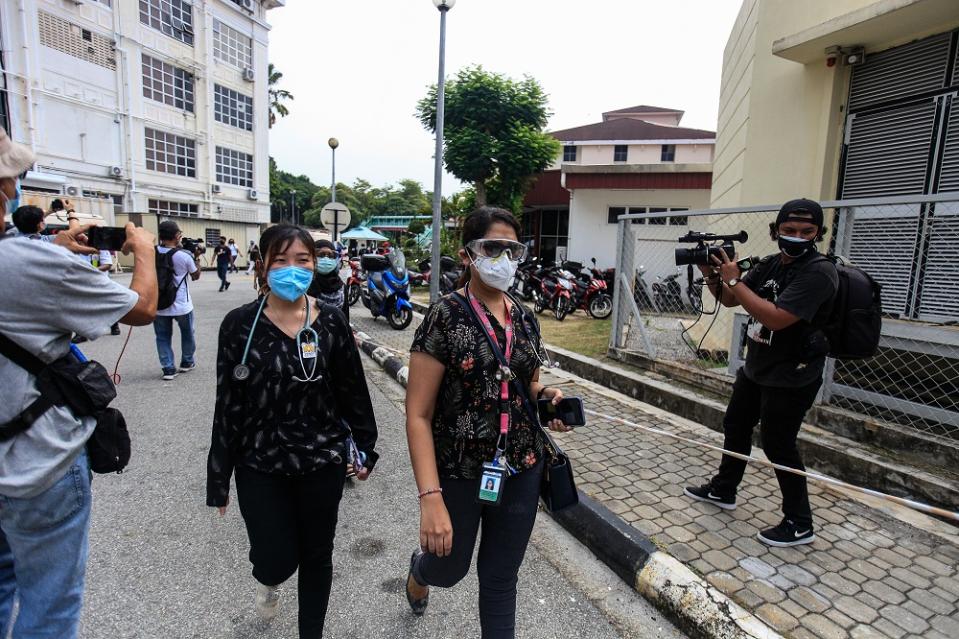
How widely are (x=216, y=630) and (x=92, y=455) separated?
1155 millimetres

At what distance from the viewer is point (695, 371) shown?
5422mm

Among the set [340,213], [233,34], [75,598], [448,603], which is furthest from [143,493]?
[233,34]

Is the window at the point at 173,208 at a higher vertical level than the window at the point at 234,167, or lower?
lower

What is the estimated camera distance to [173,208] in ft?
84.2

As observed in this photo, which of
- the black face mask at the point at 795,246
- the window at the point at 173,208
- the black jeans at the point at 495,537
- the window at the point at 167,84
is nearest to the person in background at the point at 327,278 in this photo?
the black jeans at the point at 495,537

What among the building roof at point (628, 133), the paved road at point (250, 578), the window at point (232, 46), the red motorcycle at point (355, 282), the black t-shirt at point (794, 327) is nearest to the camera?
the paved road at point (250, 578)

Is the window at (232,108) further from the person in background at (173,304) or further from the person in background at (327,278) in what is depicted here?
the person in background at (327,278)

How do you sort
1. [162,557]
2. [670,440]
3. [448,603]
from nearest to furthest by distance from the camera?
[448,603], [162,557], [670,440]

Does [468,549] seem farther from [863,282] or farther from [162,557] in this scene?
[863,282]

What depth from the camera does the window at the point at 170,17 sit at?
23.7 meters

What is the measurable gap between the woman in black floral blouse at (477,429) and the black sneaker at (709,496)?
2.00 metres

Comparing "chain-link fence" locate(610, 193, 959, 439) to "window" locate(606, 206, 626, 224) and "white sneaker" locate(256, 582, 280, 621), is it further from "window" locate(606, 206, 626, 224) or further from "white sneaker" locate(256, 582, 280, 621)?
"window" locate(606, 206, 626, 224)

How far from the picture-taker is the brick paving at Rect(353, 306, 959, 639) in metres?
2.42

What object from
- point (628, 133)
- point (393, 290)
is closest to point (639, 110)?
point (628, 133)
